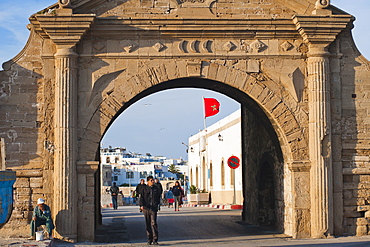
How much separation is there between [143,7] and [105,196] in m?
23.7

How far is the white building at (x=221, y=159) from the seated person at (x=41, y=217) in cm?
1600

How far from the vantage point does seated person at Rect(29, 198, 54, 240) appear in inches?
492

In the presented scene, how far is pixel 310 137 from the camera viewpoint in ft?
45.1

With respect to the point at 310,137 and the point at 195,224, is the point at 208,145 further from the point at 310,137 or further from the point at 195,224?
the point at 310,137

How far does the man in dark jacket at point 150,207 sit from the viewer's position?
12.7 metres

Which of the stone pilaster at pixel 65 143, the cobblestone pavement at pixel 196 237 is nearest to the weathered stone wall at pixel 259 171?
the cobblestone pavement at pixel 196 237

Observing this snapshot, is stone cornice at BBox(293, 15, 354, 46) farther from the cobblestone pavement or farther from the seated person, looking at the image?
the seated person

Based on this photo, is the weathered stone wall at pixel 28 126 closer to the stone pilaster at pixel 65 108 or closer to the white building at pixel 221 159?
the stone pilaster at pixel 65 108

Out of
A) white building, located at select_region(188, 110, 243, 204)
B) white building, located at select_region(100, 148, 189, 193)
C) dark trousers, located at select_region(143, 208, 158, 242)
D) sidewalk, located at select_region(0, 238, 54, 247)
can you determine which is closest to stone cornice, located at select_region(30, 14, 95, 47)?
dark trousers, located at select_region(143, 208, 158, 242)

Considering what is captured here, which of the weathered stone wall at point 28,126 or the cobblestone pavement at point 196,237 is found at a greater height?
the weathered stone wall at point 28,126

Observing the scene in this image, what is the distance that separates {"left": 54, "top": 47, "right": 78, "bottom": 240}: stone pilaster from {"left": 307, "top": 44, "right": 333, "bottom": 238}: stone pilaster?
4.84 meters

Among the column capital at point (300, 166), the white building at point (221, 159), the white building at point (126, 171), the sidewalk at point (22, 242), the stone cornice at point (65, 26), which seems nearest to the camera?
the sidewalk at point (22, 242)

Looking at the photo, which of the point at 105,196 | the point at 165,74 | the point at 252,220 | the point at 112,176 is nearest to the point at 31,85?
the point at 165,74

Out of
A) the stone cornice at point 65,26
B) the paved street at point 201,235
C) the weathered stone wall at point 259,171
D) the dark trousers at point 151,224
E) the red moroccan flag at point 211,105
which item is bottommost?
the paved street at point 201,235
